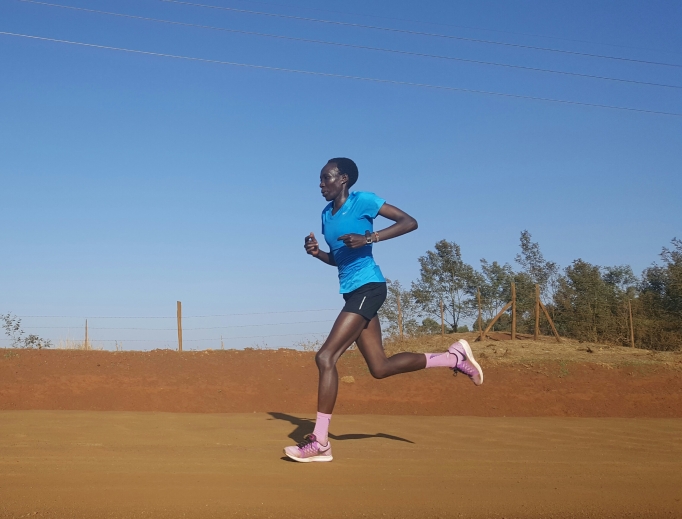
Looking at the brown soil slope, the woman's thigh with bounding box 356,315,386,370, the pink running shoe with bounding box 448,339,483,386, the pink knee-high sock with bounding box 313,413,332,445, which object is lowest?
the brown soil slope

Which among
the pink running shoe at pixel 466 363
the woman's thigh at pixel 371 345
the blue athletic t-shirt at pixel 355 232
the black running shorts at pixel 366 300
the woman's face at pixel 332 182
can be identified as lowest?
the pink running shoe at pixel 466 363

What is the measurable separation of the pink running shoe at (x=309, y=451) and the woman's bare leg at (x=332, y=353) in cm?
26

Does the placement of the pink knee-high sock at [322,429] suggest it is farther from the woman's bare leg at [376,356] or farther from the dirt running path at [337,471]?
the woman's bare leg at [376,356]

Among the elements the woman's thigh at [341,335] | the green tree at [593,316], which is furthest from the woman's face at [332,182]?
the green tree at [593,316]

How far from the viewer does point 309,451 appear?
4434 millimetres

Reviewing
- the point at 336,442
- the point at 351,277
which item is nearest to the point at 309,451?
the point at 336,442

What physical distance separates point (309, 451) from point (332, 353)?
70 cm

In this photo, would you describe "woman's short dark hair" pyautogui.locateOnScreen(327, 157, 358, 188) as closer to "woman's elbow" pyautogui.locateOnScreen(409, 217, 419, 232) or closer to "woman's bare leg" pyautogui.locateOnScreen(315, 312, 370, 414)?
"woman's elbow" pyautogui.locateOnScreen(409, 217, 419, 232)

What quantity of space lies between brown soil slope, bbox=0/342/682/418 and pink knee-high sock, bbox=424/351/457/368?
4.33 m

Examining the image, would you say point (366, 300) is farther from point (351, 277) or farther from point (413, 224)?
point (413, 224)

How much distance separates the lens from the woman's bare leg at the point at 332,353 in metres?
4.71

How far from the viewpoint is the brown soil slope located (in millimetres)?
9484

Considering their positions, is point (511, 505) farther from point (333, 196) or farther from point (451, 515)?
point (333, 196)

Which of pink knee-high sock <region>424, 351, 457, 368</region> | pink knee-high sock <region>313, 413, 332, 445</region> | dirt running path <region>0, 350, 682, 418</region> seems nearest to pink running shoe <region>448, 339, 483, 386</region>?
pink knee-high sock <region>424, 351, 457, 368</region>
